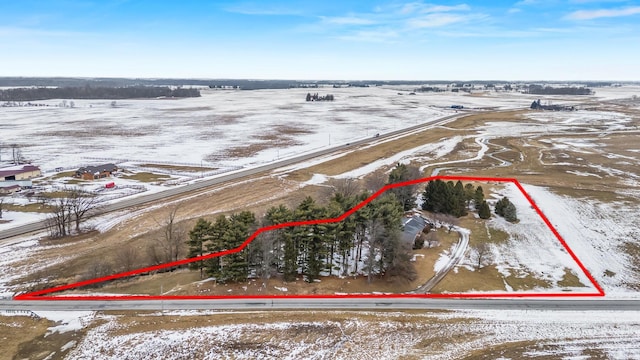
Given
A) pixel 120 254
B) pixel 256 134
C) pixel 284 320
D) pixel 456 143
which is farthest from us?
pixel 256 134

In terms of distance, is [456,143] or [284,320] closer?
[284,320]

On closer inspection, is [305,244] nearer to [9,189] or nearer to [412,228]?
[412,228]

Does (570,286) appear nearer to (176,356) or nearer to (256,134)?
(176,356)

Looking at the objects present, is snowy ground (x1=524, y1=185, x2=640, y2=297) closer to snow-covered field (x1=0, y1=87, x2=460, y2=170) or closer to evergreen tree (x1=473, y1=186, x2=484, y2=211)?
evergreen tree (x1=473, y1=186, x2=484, y2=211)

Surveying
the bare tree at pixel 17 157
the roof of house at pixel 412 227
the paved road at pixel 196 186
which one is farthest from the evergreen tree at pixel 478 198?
the bare tree at pixel 17 157

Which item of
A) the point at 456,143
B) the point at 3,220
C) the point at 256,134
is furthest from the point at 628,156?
the point at 3,220
